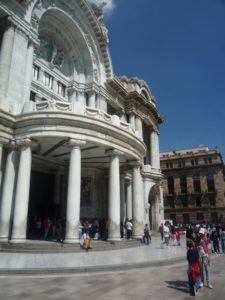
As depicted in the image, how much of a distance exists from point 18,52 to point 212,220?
62.1 m

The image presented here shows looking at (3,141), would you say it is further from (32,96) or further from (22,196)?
(32,96)

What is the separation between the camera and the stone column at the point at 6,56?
19498 mm

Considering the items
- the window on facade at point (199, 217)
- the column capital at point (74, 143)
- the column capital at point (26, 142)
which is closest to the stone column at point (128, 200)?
the column capital at point (74, 143)

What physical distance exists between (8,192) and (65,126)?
220 inches

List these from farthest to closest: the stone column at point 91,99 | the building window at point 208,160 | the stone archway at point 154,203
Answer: the building window at point 208,160
the stone archway at point 154,203
the stone column at point 91,99

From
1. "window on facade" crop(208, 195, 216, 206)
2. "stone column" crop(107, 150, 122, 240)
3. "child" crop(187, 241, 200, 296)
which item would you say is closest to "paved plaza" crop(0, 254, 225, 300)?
"child" crop(187, 241, 200, 296)

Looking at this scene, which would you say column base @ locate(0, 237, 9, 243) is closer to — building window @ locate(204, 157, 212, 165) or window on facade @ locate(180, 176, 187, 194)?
window on facade @ locate(180, 176, 187, 194)

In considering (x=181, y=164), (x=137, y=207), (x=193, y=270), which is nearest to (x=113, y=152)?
(x=137, y=207)

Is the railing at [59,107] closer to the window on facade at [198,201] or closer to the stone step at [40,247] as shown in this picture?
the stone step at [40,247]

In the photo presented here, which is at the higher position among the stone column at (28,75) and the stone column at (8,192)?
the stone column at (28,75)

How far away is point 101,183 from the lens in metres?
27.1

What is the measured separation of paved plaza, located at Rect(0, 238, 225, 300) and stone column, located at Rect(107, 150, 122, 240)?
5622mm

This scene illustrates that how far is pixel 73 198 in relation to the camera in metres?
16.6

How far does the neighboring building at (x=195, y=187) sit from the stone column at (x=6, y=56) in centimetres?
6032
